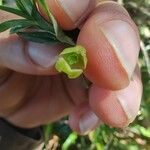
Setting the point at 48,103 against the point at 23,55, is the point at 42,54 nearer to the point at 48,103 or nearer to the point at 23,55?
the point at 23,55

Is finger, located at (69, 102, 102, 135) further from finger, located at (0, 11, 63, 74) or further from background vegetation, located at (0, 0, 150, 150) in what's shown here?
finger, located at (0, 11, 63, 74)

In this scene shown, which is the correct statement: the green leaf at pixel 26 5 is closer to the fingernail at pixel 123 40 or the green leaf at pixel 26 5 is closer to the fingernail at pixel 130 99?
the fingernail at pixel 123 40

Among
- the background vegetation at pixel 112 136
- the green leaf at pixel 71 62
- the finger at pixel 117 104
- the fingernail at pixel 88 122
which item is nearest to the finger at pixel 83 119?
the fingernail at pixel 88 122

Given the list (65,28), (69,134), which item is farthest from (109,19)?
(69,134)

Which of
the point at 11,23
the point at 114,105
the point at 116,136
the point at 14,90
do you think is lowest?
the point at 116,136

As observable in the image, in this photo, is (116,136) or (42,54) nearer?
(42,54)

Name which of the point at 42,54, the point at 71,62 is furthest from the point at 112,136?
the point at 71,62
